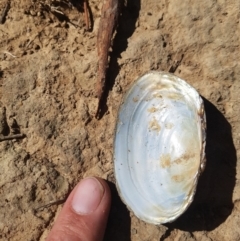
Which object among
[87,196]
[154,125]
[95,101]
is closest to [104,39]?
[95,101]

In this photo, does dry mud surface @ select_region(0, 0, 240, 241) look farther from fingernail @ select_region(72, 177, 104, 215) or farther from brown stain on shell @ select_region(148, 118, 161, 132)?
brown stain on shell @ select_region(148, 118, 161, 132)

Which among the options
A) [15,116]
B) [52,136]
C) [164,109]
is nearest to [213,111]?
[164,109]

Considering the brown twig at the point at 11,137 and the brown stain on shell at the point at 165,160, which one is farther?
the brown twig at the point at 11,137

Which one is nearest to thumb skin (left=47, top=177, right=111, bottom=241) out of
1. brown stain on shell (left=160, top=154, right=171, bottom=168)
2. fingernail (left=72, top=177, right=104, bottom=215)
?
fingernail (left=72, top=177, right=104, bottom=215)

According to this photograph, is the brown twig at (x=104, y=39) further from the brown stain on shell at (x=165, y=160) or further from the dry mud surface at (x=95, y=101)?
the brown stain on shell at (x=165, y=160)

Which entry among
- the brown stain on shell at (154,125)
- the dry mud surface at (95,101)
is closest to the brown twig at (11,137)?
the dry mud surface at (95,101)

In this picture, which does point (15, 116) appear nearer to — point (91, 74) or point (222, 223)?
point (91, 74)
